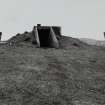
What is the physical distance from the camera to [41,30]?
2364cm

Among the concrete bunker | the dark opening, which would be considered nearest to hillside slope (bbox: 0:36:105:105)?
the concrete bunker

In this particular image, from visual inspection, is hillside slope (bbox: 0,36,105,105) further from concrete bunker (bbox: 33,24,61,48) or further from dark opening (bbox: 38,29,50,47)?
dark opening (bbox: 38,29,50,47)

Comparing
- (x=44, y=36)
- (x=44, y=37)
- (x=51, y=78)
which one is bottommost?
(x=51, y=78)

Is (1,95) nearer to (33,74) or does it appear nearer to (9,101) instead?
(9,101)

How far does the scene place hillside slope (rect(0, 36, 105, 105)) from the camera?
10305 mm

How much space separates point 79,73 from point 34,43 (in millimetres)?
9809

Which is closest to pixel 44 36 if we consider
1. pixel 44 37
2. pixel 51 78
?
pixel 44 37

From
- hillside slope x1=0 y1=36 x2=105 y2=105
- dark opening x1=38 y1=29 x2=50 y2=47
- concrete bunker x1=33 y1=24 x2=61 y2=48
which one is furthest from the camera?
dark opening x1=38 y1=29 x2=50 y2=47

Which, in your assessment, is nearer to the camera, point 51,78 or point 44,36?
point 51,78

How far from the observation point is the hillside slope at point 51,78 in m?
10.3

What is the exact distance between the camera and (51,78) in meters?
12.8

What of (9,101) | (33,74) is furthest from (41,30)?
(9,101)

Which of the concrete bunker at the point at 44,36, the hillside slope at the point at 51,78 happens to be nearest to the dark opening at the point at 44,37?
the concrete bunker at the point at 44,36

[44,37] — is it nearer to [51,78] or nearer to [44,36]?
[44,36]
